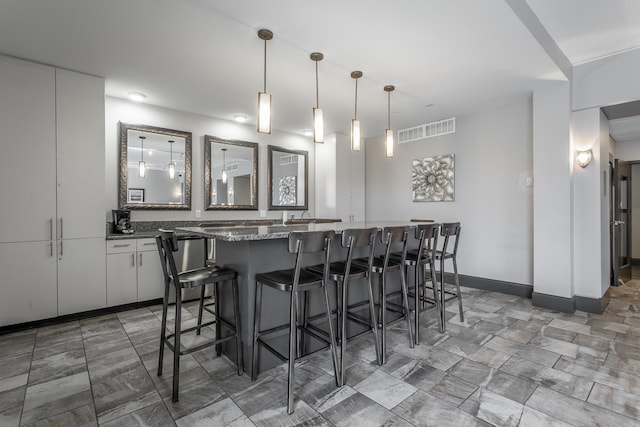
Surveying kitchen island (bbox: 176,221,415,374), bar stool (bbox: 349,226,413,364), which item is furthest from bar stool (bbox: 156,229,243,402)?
bar stool (bbox: 349,226,413,364)

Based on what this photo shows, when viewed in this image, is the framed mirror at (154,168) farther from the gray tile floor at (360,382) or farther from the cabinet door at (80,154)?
the gray tile floor at (360,382)

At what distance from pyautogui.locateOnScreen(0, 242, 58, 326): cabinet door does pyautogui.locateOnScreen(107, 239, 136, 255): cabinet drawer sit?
49cm

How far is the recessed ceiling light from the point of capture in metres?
3.85

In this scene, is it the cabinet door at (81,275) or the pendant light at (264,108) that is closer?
the pendant light at (264,108)

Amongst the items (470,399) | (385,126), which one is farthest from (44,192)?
(385,126)

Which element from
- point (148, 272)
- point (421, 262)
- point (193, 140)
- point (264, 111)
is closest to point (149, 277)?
point (148, 272)

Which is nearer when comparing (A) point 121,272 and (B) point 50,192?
(B) point 50,192

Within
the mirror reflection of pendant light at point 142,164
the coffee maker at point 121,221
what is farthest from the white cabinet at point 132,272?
the mirror reflection of pendant light at point 142,164

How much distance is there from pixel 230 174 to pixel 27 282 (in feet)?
9.02

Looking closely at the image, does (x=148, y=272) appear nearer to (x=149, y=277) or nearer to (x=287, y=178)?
(x=149, y=277)

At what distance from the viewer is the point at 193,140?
182 inches

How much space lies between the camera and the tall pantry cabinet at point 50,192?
2932 mm

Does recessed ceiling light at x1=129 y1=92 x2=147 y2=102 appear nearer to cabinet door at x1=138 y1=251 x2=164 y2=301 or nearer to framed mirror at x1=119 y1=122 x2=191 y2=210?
framed mirror at x1=119 y1=122 x2=191 y2=210

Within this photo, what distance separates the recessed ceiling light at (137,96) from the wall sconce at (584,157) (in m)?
5.33
